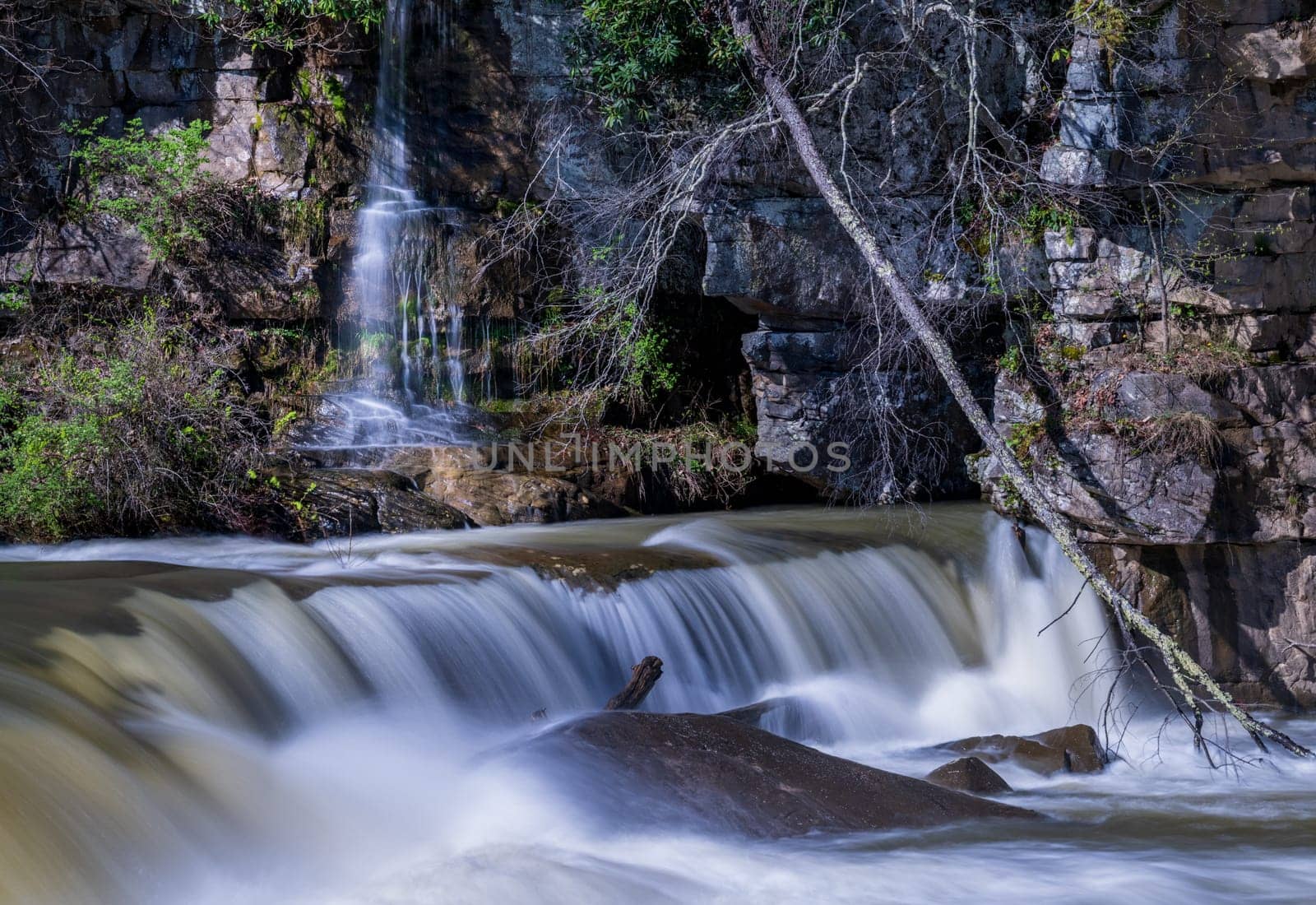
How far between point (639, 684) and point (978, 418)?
3022 millimetres

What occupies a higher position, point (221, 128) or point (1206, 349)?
point (221, 128)

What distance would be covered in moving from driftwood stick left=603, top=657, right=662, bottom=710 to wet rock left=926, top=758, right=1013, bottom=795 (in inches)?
56.6

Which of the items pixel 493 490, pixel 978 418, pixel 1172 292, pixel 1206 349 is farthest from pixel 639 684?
pixel 1172 292

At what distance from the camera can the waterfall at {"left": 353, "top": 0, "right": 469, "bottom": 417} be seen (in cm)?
1110

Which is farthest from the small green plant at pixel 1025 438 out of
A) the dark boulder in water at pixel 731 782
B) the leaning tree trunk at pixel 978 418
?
the dark boulder in water at pixel 731 782

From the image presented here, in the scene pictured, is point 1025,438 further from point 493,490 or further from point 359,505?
point 359,505

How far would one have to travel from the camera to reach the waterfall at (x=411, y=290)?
11.1m

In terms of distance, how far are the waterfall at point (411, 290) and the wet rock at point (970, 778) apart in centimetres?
646

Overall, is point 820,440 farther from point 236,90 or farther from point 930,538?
point 236,90

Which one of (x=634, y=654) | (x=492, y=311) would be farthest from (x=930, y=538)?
(x=492, y=311)

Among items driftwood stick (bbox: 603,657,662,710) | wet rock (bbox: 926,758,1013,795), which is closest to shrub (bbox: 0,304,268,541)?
driftwood stick (bbox: 603,657,662,710)

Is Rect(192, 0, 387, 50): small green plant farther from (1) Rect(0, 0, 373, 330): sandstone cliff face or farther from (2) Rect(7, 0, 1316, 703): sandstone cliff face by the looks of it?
(2) Rect(7, 0, 1316, 703): sandstone cliff face

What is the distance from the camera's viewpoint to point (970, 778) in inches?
218

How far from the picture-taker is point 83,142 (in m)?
11.3
